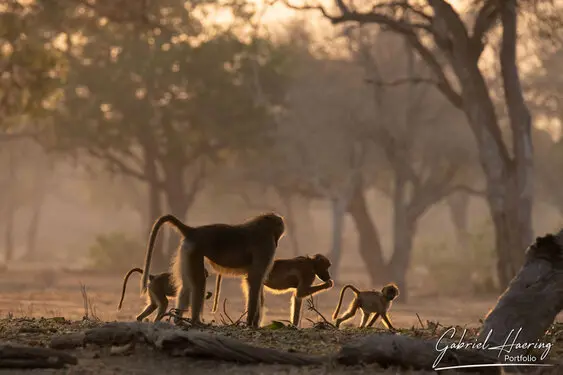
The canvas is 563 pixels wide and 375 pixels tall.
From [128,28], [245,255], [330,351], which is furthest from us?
[128,28]

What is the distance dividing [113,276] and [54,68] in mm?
17390

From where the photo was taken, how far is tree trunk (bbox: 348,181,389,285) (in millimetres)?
36028

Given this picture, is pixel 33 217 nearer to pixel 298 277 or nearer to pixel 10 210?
pixel 10 210

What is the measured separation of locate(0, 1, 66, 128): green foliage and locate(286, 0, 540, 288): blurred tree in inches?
263

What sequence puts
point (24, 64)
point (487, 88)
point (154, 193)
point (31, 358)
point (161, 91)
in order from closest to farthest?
point (31, 358)
point (487, 88)
point (24, 64)
point (161, 91)
point (154, 193)

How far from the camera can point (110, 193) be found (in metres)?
69.3

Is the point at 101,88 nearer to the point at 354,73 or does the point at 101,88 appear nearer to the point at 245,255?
the point at 354,73

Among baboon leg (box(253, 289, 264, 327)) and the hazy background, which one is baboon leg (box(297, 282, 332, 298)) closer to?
baboon leg (box(253, 289, 264, 327))

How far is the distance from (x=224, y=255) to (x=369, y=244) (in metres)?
28.2

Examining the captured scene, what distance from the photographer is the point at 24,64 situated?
22484 millimetres

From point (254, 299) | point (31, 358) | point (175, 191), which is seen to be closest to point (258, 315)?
point (254, 299)

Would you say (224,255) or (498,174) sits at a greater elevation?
(498,174)

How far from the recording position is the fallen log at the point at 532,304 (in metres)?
7.80

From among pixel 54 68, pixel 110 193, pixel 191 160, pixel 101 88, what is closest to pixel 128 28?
pixel 101 88
